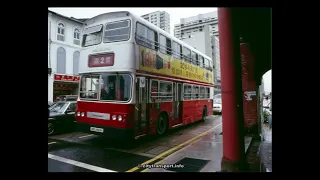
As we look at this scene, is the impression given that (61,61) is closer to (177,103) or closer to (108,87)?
(108,87)

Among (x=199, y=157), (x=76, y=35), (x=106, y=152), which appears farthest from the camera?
(x=76, y=35)

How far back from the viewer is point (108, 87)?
217 inches

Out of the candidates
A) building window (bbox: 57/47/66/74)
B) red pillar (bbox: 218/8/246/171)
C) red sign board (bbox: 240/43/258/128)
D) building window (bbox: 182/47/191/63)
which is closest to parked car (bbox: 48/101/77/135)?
building window (bbox: 57/47/66/74)

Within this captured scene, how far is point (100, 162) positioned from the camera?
4539mm

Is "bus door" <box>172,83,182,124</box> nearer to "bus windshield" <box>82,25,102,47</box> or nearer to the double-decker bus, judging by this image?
the double-decker bus

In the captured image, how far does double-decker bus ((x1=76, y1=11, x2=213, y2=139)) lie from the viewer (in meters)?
5.31

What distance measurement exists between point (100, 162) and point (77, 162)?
0.49 meters

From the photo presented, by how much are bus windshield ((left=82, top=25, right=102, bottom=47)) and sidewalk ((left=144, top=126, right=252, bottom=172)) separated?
3598 mm

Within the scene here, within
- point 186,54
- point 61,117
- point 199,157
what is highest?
point 186,54

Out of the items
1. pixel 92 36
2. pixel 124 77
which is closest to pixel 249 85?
pixel 124 77

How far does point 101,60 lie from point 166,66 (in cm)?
216

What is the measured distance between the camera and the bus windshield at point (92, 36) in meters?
5.70

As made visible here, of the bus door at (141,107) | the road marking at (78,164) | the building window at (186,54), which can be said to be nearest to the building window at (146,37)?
the bus door at (141,107)
